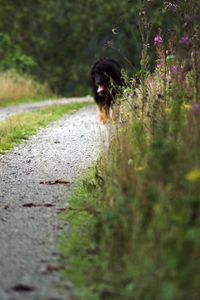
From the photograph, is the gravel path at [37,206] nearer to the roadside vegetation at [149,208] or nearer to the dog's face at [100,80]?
the roadside vegetation at [149,208]

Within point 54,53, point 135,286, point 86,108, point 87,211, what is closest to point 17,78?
point 86,108

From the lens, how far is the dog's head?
14.9m

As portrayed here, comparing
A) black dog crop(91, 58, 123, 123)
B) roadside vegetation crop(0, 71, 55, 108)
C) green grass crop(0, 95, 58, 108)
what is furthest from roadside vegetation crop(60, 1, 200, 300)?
roadside vegetation crop(0, 71, 55, 108)

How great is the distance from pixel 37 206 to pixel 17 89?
20.9 meters

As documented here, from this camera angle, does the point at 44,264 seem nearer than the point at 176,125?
Yes

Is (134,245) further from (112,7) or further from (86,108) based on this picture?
(112,7)

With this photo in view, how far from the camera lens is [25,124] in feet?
53.9

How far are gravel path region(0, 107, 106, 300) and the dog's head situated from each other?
0.87 meters

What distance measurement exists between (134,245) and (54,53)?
36039mm

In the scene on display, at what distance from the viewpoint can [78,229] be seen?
6930 millimetres

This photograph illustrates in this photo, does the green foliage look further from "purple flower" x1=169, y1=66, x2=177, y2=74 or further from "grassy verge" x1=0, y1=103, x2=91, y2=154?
"purple flower" x1=169, y1=66, x2=177, y2=74

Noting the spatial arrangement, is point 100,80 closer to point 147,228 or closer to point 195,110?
point 195,110

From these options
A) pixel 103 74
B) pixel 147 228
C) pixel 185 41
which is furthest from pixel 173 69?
pixel 103 74

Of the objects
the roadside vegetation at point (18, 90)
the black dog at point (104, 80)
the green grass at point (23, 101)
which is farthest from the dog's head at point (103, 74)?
the roadside vegetation at point (18, 90)
